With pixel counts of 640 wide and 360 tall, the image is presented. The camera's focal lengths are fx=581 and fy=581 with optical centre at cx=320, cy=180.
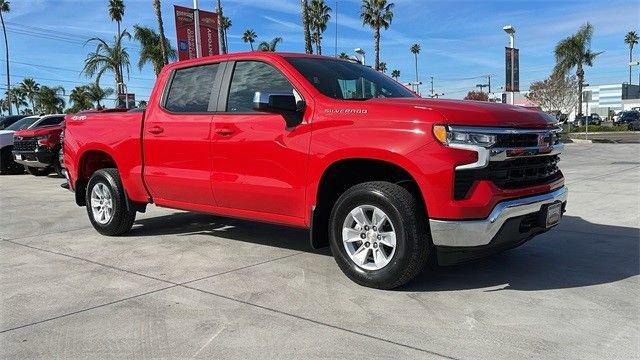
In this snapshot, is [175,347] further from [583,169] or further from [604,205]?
[583,169]

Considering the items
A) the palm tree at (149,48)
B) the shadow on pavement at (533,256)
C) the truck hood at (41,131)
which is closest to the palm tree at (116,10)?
the palm tree at (149,48)

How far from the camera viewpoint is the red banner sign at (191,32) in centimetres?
1964

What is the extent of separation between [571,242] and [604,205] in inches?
107

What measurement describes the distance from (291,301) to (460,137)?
5.70ft

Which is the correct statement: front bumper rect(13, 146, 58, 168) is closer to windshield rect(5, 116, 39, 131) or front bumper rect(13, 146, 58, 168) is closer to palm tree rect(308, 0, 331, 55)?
windshield rect(5, 116, 39, 131)

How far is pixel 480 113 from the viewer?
4.23 meters

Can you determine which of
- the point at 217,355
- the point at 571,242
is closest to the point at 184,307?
the point at 217,355

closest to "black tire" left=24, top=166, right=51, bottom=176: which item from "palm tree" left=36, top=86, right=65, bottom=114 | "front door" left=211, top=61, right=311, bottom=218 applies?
"front door" left=211, top=61, right=311, bottom=218

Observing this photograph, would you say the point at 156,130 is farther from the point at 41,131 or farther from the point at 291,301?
the point at 41,131

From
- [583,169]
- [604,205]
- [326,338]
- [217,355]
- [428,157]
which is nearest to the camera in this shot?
[217,355]

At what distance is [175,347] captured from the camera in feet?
11.7

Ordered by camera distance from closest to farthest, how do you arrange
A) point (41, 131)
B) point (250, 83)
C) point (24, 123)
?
point (250, 83) < point (41, 131) < point (24, 123)

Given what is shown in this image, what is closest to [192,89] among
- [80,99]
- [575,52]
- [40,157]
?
[40,157]

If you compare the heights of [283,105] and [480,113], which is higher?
[283,105]
